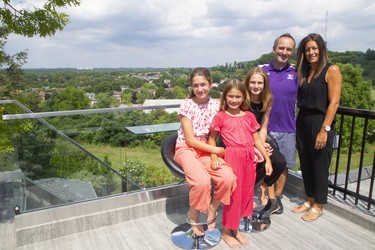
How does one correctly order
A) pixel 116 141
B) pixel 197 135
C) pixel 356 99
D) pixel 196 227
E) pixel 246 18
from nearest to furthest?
pixel 196 227, pixel 197 135, pixel 116 141, pixel 246 18, pixel 356 99

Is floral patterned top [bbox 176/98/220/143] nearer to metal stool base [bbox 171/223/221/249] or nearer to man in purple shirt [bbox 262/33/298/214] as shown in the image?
man in purple shirt [bbox 262/33/298/214]

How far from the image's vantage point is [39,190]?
267cm

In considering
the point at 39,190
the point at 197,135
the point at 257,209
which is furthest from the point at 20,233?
the point at 257,209

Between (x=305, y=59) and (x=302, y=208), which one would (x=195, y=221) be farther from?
(x=305, y=59)

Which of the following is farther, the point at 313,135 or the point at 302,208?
the point at 302,208

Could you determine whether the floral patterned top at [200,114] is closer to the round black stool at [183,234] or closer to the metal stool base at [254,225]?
the round black stool at [183,234]

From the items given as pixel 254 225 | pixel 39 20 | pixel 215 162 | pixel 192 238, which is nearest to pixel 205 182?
pixel 215 162

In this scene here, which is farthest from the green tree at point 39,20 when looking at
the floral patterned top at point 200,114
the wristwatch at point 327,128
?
the wristwatch at point 327,128

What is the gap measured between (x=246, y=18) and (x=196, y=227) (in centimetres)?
625

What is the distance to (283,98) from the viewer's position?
2.52 m

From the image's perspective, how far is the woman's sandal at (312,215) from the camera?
2.59m

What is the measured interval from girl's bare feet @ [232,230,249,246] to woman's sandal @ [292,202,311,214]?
0.74m

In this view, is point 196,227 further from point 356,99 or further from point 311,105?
point 356,99

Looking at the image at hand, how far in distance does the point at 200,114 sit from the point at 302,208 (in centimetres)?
143
